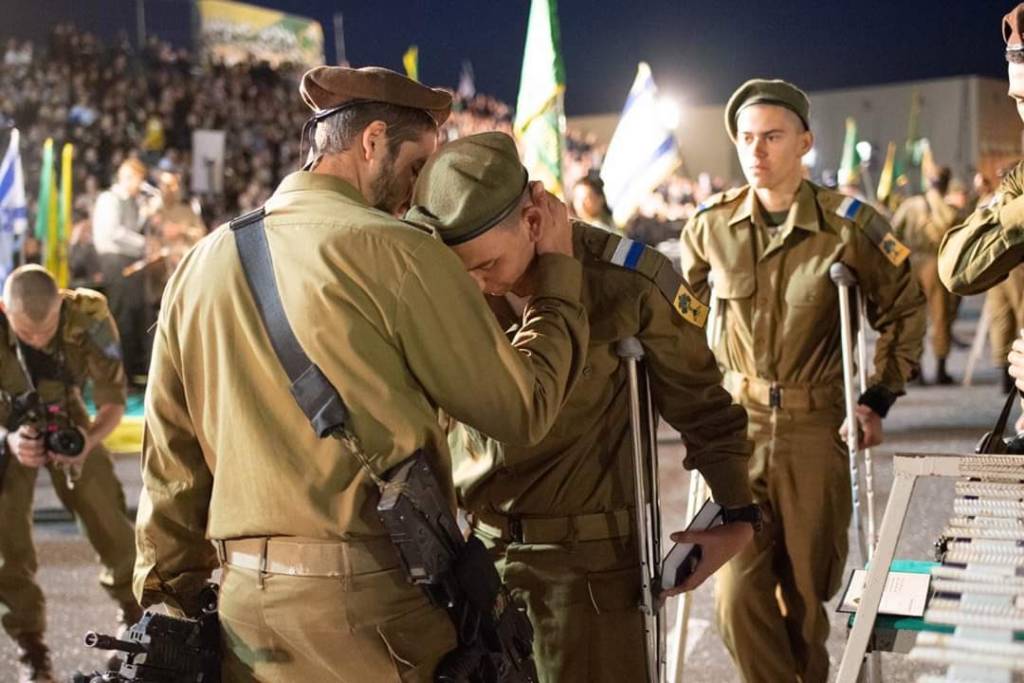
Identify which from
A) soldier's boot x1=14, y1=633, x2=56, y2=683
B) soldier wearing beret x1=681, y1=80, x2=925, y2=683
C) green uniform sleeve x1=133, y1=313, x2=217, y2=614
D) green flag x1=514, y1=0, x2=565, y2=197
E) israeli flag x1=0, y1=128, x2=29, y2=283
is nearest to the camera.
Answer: green uniform sleeve x1=133, y1=313, x2=217, y2=614

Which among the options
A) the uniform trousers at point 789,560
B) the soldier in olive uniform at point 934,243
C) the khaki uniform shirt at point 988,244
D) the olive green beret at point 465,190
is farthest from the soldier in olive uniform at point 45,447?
the soldier in olive uniform at point 934,243

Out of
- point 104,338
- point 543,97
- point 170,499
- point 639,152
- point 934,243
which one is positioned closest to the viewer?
point 170,499

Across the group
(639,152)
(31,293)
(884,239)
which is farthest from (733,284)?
(639,152)

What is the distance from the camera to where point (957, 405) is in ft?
43.3

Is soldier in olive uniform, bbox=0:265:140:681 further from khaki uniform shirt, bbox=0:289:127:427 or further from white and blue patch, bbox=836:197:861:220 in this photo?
white and blue patch, bbox=836:197:861:220

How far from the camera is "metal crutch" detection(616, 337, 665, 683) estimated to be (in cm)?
329

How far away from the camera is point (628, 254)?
331cm

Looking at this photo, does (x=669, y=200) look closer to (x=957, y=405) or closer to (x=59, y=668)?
(x=957, y=405)

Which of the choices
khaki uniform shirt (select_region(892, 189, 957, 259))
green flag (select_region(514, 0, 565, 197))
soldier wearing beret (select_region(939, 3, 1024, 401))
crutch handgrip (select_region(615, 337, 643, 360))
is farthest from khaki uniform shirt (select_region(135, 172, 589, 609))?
khaki uniform shirt (select_region(892, 189, 957, 259))

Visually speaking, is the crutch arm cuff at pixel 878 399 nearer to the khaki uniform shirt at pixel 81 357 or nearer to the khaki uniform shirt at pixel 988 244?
the khaki uniform shirt at pixel 988 244

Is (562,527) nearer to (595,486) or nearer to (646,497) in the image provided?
(595,486)

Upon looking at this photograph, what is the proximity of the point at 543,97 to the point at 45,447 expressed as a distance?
4447mm

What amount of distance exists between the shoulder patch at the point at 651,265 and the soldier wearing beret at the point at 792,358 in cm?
163

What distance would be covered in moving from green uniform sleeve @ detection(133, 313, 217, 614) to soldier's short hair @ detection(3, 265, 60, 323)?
3615mm
